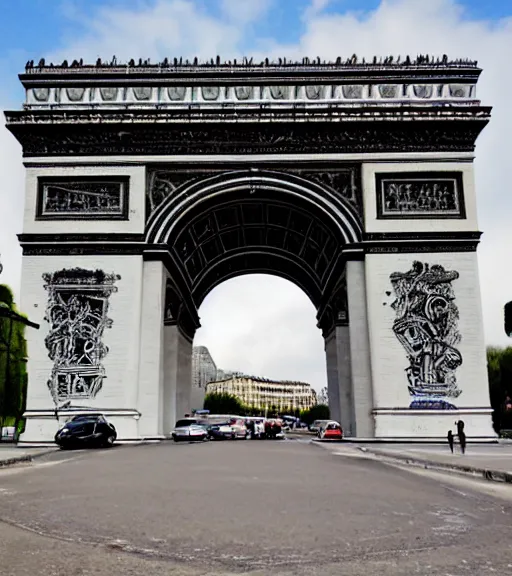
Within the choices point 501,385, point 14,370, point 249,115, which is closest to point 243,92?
point 249,115

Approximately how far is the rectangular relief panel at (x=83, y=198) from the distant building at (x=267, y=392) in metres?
124

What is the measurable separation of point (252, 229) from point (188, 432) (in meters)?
10.2

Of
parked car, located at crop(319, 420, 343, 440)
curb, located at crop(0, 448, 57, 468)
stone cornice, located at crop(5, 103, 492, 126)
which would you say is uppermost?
stone cornice, located at crop(5, 103, 492, 126)

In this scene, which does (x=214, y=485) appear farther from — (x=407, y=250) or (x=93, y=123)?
(x=93, y=123)

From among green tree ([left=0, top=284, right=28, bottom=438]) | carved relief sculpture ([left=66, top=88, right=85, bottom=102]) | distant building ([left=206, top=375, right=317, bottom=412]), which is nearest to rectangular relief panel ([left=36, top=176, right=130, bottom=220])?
carved relief sculpture ([left=66, top=88, right=85, bottom=102])

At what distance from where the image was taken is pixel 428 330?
78.0 feet

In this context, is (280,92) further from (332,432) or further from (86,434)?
(86,434)

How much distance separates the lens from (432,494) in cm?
823

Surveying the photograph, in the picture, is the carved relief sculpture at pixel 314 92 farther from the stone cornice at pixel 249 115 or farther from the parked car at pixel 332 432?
the parked car at pixel 332 432

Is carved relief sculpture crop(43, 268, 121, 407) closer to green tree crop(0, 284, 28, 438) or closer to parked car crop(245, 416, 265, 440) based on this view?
green tree crop(0, 284, 28, 438)

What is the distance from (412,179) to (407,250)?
9.01 feet

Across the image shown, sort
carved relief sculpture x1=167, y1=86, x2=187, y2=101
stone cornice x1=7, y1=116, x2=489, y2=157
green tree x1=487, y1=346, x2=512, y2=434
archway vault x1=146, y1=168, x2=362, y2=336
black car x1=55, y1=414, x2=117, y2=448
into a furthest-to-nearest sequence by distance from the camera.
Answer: green tree x1=487, y1=346, x2=512, y2=434
carved relief sculpture x1=167, y1=86, x2=187, y2=101
stone cornice x1=7, y1=116, x2=489, y2=157
archway vault x1=146, y1=168, x2=362, y2=336
black car x1=55, y1=414, x2=117, y2=448

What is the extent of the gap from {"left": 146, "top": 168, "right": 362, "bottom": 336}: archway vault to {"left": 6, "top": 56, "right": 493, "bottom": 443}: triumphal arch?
11 cm

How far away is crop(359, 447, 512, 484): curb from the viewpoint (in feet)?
34.5
